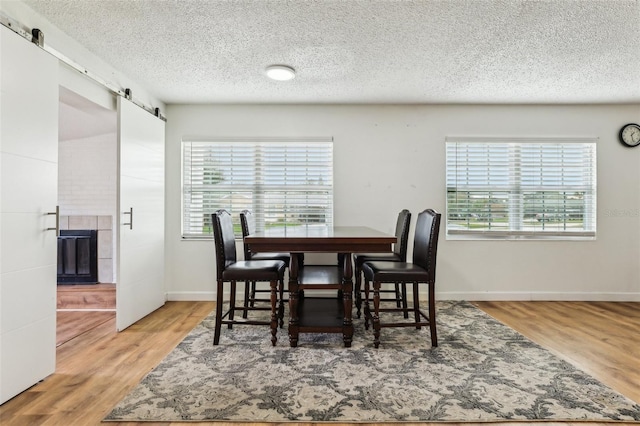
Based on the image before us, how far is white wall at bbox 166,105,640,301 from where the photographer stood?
12.9 feet

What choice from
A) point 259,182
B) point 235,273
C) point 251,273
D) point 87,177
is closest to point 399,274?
point 251,273

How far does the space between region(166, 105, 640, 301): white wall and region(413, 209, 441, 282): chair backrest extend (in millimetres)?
1156

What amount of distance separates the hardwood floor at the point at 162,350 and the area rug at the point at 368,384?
13 centimetres

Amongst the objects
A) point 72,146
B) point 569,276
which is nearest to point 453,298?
point 569,276

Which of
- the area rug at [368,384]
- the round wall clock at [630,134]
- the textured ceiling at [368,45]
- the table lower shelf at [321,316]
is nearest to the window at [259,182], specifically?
the textured ceiling at [368,45]

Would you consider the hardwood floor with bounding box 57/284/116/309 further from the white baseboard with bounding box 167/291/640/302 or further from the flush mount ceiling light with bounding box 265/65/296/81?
the flush mount ceiling light with bounding box 265/65/296/81

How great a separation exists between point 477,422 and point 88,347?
Answer: 262cm

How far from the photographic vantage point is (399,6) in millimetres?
2074

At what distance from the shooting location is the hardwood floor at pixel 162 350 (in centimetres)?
177

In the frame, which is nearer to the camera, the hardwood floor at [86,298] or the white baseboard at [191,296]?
the hardwood floor at [86,298]

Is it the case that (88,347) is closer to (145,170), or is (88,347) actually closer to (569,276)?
(145,170)

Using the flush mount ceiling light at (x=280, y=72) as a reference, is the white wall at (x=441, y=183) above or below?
below

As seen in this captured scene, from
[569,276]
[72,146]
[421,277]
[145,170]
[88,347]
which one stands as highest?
[72,146]

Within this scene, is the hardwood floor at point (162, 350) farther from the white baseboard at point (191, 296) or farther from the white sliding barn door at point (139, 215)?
the white sliding barn door at point (139, 215)
